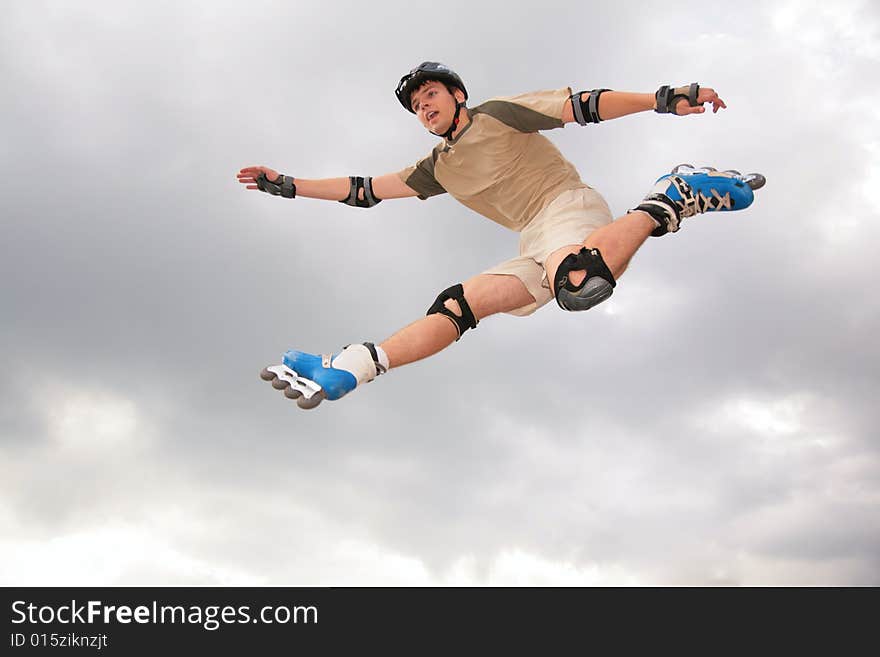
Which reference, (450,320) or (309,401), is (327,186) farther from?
(309,401)

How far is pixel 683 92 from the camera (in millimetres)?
5332

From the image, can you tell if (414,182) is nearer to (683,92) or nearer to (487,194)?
(487,194)

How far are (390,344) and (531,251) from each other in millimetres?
1330

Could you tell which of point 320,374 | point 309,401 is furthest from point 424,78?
point 309,401

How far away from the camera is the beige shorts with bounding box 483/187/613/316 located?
574 cm

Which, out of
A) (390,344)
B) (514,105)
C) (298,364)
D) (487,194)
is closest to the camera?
(298,364)

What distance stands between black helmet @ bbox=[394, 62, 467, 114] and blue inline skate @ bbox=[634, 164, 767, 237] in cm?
169

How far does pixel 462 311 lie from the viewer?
573 centimetres

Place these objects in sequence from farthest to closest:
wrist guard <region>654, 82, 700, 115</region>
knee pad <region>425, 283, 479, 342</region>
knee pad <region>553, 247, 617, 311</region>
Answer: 1. knee pad <region>425, 283, 479, 342</region>
2. wrist guard <region>654, 82, 700, 115</region>
3. knee pad <region>553, 247, 617, 311</region>

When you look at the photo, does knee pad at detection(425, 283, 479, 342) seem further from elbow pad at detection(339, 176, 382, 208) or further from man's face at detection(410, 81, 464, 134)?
elbow pad at detection(339, 176, 382, 208)

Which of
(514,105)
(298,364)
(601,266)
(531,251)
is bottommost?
(298,364)

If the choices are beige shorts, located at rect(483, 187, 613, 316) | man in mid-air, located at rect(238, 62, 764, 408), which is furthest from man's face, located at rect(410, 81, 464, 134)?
beige shorts, located at rect(483, 187, 613, 316)
